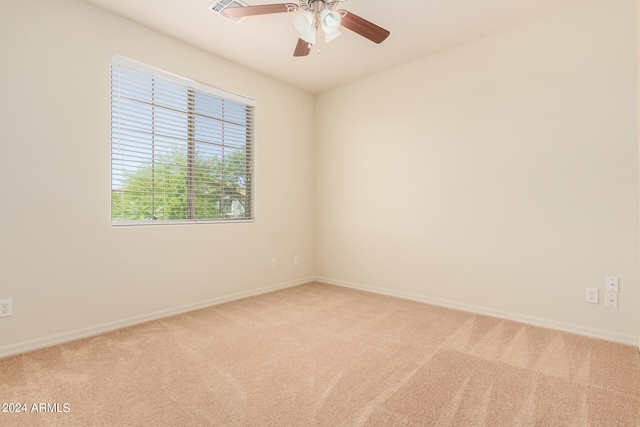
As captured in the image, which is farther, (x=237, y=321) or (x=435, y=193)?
(x=435, y=193)

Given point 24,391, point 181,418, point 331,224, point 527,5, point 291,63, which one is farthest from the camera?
point 331,224

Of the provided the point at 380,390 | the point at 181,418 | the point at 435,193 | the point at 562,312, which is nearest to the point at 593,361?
the point at 562,312

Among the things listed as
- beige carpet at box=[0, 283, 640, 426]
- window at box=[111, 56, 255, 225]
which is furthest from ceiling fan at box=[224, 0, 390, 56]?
beige carpet at box=[0, 283, 640, 426]

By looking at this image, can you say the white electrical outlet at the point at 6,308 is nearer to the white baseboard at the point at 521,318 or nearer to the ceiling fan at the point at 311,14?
the ceiling fan at the point at 311,14

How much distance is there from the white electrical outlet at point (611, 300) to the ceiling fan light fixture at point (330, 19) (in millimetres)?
2849

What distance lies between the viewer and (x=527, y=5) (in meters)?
2.57

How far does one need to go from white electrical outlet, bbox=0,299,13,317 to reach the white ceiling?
233 cm

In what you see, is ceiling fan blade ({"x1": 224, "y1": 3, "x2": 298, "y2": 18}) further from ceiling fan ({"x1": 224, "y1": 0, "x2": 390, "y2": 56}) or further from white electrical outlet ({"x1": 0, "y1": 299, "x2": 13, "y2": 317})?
white electrical outlet ({"x1": 0, "y1": 299, "x2": 13, "y2": 317})

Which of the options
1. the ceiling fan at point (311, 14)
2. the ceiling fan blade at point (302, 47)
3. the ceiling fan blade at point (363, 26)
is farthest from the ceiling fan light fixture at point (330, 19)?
the ceiling fan blade at point (302, 47)

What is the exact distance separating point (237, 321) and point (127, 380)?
109 centimetres

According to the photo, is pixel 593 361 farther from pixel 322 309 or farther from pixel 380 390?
pixel 322 309

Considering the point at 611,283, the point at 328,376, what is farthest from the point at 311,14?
the point at 611,283

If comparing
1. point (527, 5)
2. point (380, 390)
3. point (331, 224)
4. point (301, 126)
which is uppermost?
point (527, 5)

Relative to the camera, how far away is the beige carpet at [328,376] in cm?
155
